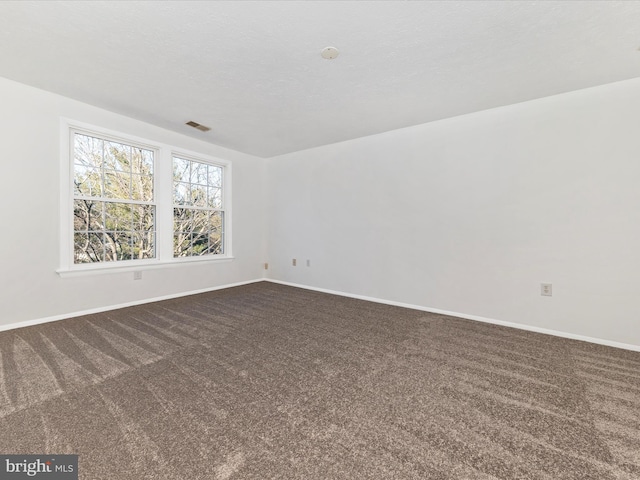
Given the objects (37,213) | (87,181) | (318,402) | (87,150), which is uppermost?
(87,150)

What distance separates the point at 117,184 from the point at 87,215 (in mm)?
539

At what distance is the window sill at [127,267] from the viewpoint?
308 cm

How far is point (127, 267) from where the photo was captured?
3.57 meters

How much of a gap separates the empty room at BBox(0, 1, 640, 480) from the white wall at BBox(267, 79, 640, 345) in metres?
0.02

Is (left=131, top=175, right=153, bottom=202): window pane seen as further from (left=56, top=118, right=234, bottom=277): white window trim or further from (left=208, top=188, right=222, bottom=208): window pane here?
(left=208, top=188, right=222, bottom=208): window pane

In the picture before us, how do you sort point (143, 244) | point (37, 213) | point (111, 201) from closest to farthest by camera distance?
point (37, 213) < point (111, 201) < point (143, 244)

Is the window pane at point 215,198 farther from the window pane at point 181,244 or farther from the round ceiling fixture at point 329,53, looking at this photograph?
the round ceiling fixture at point 329,53

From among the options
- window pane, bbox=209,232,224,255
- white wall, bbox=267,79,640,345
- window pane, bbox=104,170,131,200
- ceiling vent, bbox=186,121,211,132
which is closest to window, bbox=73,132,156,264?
window pane, bbox=104,170,131,200

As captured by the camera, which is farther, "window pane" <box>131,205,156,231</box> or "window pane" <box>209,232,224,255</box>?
"window pane" <box>209,232,224,255</box>

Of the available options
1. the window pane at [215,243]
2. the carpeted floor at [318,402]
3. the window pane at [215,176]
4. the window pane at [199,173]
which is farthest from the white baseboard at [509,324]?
the window pane at [199,173]

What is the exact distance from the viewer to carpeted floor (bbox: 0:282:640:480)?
121cm

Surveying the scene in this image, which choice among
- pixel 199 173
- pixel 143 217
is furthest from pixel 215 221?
pixel 143 217

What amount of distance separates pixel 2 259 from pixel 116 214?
114 cm

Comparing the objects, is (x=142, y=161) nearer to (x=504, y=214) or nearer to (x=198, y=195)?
(x=198, y=195)
